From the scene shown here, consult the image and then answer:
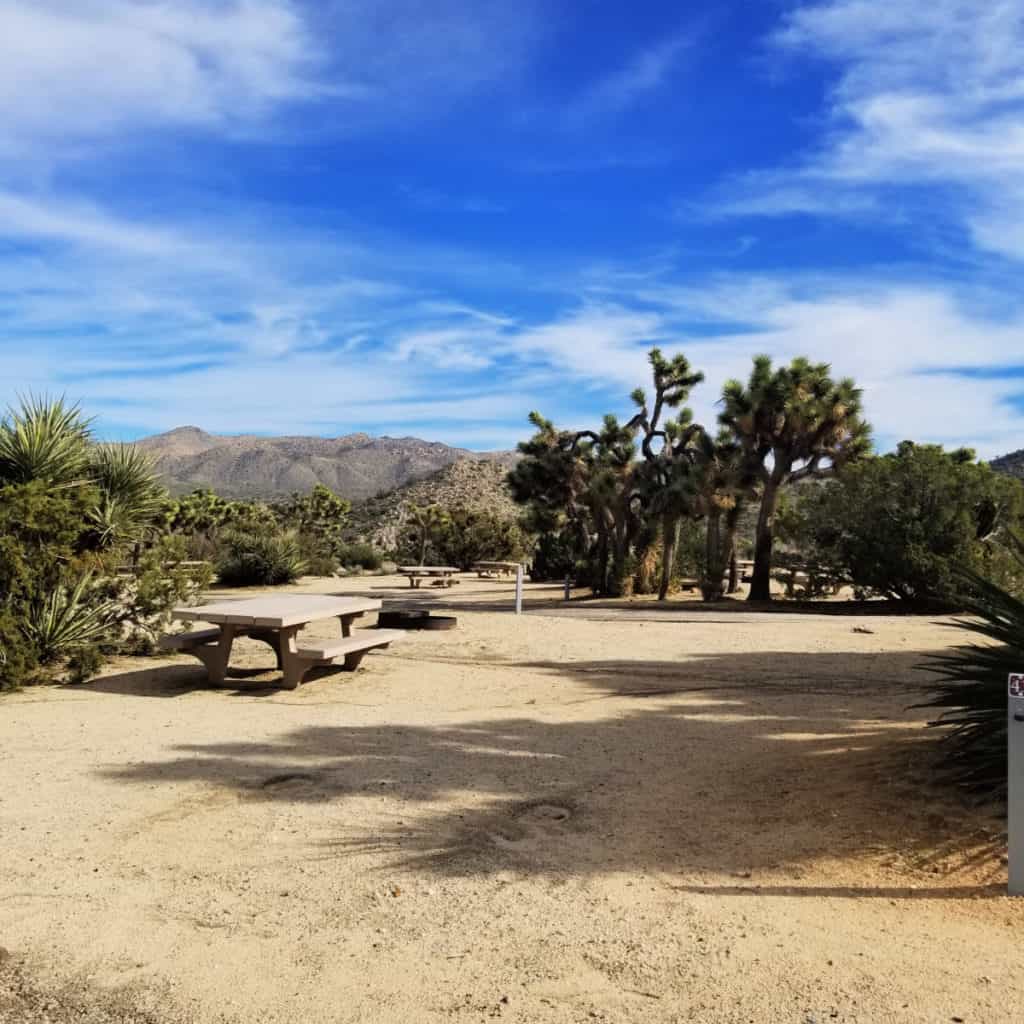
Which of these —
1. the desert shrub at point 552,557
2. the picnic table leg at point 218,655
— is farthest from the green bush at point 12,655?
the desert shrub at point 552,557

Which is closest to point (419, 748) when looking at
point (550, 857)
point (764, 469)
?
point (550, 857)

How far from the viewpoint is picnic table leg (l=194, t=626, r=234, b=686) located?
9672 mm

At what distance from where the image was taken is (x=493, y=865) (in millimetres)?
4680

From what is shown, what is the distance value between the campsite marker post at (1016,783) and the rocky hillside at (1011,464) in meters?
55.2

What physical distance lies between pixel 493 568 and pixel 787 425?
52.2ft

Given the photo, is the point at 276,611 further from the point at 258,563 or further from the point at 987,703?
the point at 258,563

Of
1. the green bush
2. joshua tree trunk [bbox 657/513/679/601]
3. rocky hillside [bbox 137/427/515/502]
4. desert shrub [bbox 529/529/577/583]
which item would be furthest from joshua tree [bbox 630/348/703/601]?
rocky hillside [bbox 137/427/515/502]

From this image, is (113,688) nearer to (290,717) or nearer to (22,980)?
(290,717)

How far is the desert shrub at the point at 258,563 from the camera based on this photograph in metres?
25.1

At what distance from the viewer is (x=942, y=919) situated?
3.93 m

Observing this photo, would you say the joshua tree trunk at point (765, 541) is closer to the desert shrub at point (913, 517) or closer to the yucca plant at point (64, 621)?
the desert shrub at point (913, 517)

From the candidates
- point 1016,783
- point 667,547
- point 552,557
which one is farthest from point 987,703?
point 552,557

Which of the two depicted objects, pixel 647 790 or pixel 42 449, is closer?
pixel 647 790

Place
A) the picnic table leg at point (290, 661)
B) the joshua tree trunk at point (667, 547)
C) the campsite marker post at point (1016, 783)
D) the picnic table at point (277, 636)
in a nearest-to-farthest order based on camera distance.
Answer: the campsite marker post at point (1016, 783) < the picnic table at point (277, 636) < the picnic table leg at point (290, 661) < the joshua tree trunk at point (667, 547)
